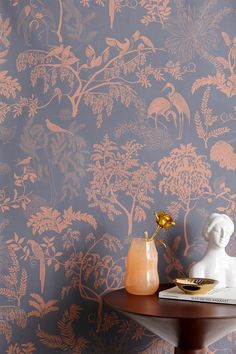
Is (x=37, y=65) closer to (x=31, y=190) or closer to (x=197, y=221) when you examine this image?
(x=31, y=190)

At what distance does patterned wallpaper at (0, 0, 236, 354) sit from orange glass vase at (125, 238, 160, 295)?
206 mm

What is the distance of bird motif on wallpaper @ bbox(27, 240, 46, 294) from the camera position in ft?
7.23

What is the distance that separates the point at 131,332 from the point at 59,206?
535mm

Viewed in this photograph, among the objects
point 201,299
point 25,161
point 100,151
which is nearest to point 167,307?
point 201,299

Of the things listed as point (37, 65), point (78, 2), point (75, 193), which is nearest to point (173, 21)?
point (78, 2)

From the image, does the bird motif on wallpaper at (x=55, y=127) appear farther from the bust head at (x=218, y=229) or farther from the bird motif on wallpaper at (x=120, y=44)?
the bust head at (x=218, y=229)

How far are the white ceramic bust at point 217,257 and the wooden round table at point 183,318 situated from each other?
0.68 feet

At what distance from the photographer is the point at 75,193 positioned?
221cm

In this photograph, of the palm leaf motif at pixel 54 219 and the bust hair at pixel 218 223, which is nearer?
the bust hair at pixel 218 223

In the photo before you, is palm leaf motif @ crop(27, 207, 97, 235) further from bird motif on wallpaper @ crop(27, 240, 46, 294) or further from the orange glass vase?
the orange glass vase

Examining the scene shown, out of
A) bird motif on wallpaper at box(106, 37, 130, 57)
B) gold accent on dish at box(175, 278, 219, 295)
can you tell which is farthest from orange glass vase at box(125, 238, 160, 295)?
bird motif on wallpaper at box(106, 37, 130, 57)

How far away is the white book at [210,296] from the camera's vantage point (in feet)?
5.97

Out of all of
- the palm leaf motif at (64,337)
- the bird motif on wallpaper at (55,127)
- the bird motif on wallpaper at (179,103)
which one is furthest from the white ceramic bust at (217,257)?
the bird motif on wallpaper at (55,127)

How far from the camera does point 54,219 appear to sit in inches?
87.0
